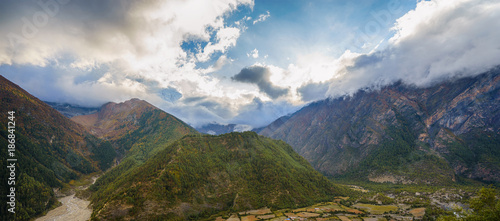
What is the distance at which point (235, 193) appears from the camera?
182 metres

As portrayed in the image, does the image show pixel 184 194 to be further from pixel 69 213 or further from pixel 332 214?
pixel 332 214

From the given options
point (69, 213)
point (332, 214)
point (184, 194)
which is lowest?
point (332, 214)

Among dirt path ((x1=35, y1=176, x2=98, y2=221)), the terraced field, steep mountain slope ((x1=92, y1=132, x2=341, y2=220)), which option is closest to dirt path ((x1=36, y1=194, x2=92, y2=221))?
dirt path ((x1=35, y1=176, x2=98, y2=221))

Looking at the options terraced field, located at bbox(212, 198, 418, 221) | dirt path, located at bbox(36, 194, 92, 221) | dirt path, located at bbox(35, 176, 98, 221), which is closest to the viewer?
terraced field, located at bbox(212, 198, 418, 221)

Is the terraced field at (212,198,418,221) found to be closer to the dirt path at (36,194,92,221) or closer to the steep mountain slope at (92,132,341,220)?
the steep mountain slope at (92,132,341,220)

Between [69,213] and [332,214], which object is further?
[69,213]

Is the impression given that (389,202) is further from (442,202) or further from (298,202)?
(298,202)

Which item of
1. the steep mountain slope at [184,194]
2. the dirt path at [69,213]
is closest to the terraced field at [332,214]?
the steep mountain slope at [184,194]

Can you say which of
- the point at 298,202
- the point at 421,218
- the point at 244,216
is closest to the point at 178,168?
the point at 244,216

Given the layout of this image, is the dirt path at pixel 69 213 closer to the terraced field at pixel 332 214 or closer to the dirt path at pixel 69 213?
the dirt path at pixel 69 213

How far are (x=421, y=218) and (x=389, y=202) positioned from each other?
5502 cm

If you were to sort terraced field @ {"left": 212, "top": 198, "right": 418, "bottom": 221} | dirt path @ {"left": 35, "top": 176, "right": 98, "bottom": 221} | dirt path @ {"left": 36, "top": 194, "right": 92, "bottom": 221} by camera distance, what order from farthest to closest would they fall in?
dirt path @ {"left": 36, "top": 194, "right": 92, "bottom": 221} → dirt path @ {"left": 35, "top": 176, "right": 98, "bottom": 221} → terraced field @ {"left": 212, "top": 198, "right": 418, "bottom": 221}

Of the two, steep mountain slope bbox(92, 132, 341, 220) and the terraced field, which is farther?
the terraced field

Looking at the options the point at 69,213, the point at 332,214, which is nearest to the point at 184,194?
the point at 69,213
